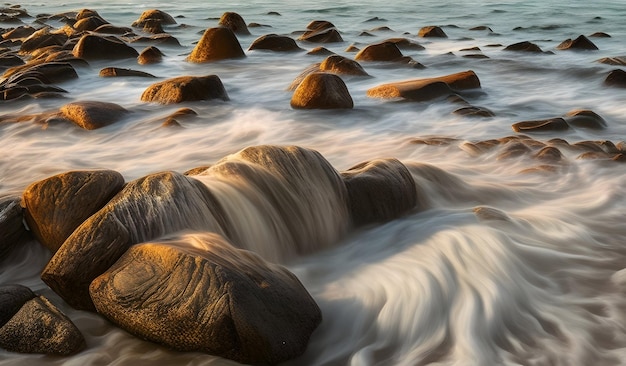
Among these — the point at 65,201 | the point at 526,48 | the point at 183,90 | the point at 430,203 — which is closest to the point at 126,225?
the point at 65,201

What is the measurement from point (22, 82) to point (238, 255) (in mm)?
4929

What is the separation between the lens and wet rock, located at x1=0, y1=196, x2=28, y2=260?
2736 mm

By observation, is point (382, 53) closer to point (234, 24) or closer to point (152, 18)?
point (234, 24)

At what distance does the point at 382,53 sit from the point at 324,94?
297 centimetres

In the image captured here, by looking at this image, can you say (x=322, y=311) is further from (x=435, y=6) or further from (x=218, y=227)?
(x=435, y=6)

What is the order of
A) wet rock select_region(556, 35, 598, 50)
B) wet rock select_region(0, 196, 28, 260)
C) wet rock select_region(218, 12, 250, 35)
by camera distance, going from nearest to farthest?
1. wet rock select_region(0, 196, 28, 260)
2. wet rock select_region(556, 35, 598, 50)
3. wet rock select_region(218, 12, 250, 35)

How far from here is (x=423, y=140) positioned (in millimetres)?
4719

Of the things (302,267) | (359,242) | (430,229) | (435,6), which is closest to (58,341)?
(302,267)

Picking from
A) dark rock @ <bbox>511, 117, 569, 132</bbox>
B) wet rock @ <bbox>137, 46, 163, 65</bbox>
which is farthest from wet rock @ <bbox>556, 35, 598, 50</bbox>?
wet rock @ <bbox>137, 46, 163, 65</bbox>

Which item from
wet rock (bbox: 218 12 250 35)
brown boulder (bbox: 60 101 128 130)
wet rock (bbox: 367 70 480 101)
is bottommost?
wet rock (bbox: 218 12 250 35)

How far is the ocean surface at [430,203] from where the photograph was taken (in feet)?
7.22

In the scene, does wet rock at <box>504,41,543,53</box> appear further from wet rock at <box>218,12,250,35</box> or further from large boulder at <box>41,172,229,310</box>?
large boulder at <box>41,172,229,310</box>

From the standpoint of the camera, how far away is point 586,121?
504 cm

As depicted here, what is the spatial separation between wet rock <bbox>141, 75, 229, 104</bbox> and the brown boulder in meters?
0.54
